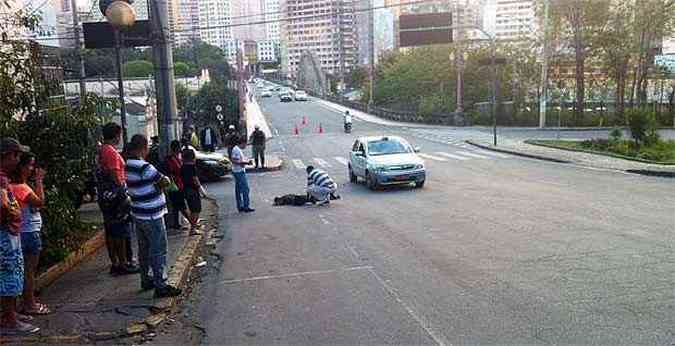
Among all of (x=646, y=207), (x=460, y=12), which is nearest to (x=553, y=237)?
(x=646, y=207)

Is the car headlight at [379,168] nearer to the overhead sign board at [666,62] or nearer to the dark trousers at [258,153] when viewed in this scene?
the dark trousers at [258,153]

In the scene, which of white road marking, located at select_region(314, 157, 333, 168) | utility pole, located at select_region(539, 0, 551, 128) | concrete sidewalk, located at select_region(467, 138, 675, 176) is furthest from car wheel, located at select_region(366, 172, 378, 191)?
utility pole, located at select_region(539, 0, 551, 128)

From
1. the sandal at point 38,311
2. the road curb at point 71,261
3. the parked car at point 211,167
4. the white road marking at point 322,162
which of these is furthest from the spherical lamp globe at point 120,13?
the white road marking at point 322,162

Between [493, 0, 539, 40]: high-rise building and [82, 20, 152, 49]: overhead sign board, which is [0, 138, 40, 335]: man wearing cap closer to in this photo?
[82, 20, 152, 49]: overhead sign board

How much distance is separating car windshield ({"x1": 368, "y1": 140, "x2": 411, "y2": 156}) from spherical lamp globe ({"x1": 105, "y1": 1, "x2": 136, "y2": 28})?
10.1 metres

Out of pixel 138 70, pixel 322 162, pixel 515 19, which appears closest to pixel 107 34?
pixel 322 162

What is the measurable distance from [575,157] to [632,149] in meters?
2.14

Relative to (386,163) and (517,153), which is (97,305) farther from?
(517,153)

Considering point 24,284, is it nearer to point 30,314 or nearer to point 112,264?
point 30,314

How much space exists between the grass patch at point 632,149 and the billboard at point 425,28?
13702mm

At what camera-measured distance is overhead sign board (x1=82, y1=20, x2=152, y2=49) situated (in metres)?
12.6

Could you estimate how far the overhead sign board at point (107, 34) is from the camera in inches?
496

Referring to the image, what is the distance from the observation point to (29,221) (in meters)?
6.57

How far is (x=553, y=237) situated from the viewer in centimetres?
1035
